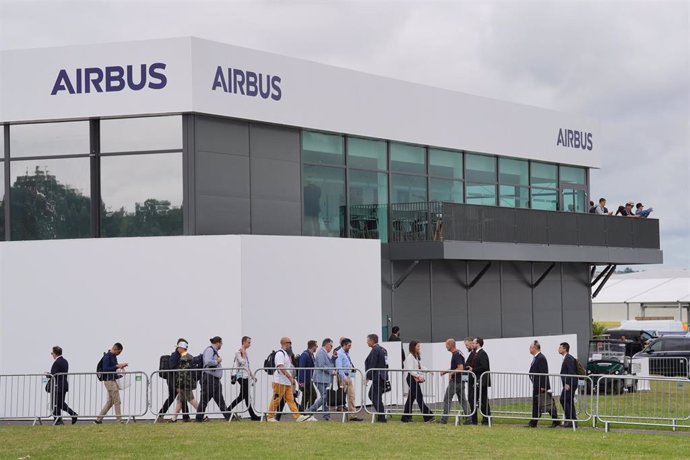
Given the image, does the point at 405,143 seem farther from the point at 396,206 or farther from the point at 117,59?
the point at 117,59

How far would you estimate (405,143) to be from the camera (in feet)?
108

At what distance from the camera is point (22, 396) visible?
83.7 feet

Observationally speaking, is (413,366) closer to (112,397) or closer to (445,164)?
(112,397)

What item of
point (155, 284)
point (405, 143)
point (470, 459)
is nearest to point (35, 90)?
point (155, 284)

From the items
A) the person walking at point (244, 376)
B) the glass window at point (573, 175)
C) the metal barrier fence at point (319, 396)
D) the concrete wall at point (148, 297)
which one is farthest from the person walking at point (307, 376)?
the glass window at point (573, 175)

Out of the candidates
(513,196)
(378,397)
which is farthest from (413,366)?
(513,196)

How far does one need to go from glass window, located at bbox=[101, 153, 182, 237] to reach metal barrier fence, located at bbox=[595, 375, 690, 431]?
1019 centimetres

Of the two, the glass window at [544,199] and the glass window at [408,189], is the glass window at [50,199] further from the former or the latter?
the glass window at [544,199]

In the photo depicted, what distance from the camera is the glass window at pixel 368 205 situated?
31312mm

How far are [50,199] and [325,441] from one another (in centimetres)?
1138

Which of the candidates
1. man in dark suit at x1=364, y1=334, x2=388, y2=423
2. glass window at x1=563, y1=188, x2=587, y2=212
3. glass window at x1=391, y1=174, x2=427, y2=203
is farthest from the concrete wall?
glass window at x1=563, y1=188, x2=587, y2=212

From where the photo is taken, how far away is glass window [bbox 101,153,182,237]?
27047mm

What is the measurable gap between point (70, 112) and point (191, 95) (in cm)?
281

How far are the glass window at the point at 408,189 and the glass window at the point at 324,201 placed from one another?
6.76 feet
